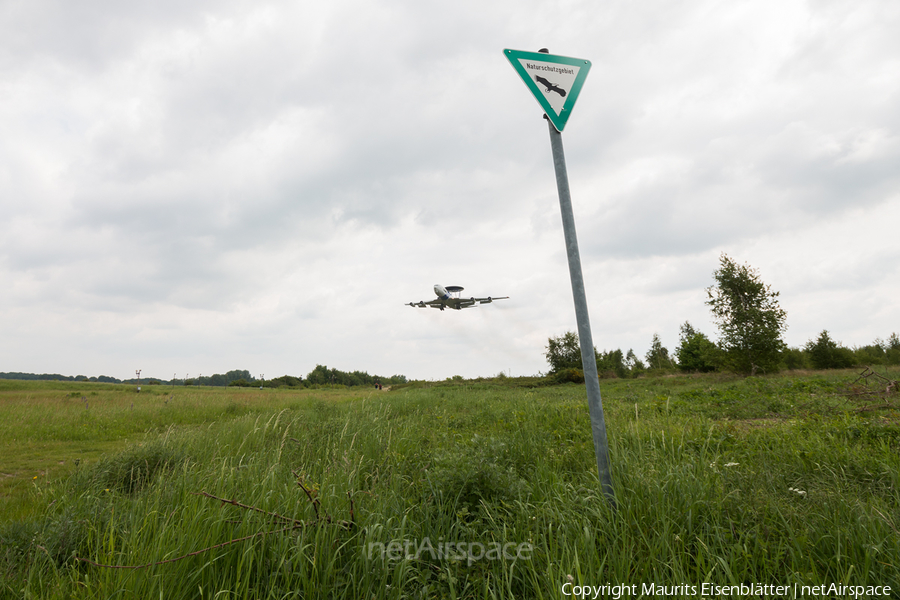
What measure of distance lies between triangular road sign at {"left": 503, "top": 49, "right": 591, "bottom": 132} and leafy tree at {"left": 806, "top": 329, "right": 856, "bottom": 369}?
56679 mm

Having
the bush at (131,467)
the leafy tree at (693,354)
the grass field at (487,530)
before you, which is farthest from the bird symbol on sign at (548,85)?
the leafy tree at (693,354)

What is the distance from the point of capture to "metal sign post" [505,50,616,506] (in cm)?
321

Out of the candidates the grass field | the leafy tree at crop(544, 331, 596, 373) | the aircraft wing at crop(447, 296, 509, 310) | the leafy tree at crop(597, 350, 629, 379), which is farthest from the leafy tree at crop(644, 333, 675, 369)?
the grass field

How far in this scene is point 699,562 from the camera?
2.58 m

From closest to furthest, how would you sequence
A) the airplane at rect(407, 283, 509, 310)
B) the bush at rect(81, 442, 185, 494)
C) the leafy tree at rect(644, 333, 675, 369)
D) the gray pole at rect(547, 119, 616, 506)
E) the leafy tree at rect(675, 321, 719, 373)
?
1. the gray pole at rect(547, 119, 616, 506)
2. the bush at rect(81, 442, 185, 494)
3. the airplane at rect(407, 283, 509, 310)
4. the leafy tree at rect(675, 321, 719, 373)
5. the leafy tree at rect(644, 333, 675, 369)

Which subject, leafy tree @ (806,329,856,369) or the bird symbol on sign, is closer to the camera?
the bird symbol on sign

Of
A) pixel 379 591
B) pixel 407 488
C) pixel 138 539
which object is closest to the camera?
pixel 379 591

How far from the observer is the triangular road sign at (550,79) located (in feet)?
11.4

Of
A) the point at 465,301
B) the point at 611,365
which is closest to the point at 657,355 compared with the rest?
the point at 611,365

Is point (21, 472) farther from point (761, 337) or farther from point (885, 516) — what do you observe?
point (761, 337)

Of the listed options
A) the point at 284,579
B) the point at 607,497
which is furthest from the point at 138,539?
the point at 607,497

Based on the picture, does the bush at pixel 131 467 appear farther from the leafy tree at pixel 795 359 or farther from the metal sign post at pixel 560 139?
the leafy tree at pixel 795 359

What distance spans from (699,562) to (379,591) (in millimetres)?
2195

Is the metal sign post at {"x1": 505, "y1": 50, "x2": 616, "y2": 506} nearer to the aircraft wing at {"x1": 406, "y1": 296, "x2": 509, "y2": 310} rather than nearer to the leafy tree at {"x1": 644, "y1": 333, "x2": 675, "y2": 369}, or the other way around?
the aircraft wing at {"x1": 406, "y1": 296, "x2": 509, "y2": 310}
